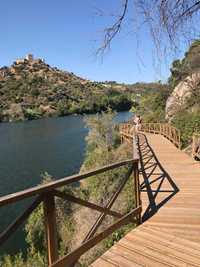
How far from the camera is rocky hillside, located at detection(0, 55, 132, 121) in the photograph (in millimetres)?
106625

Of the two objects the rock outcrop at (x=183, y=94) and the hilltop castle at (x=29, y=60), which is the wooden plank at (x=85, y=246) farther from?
the hilltop castle at (x=29, y=60)

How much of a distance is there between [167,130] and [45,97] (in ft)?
325

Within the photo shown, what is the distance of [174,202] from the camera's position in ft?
20.0

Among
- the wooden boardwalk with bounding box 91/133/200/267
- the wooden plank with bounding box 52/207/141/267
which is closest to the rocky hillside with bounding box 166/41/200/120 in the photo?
the wooden boardwalk with bounding box 91/133/200/267

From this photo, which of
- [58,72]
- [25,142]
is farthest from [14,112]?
[58,72]

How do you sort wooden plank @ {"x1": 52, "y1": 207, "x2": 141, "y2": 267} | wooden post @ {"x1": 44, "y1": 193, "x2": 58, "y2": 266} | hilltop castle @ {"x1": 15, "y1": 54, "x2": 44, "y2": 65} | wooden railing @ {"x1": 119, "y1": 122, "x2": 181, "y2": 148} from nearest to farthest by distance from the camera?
wooden post @ {"x1": 44, "y1": 193, "x2": 58, "y2": 266} → wooden plank @ {"x1": 52, "y1": 207, "x2": 141, "y2": 267} → wooden railing @ {"x1": 119, "y1": 122, "x2": 181, "y2": 148} → hilltop castle @ {"x1": 15, "y1": 54, "x2": 44, "y2": 65}

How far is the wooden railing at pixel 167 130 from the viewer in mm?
16828

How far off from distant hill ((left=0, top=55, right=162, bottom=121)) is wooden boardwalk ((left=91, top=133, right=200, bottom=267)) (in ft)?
313

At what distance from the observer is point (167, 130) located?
21.0m

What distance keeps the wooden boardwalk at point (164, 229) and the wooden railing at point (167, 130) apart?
8251 mm

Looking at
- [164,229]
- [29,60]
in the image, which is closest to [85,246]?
[164,229]

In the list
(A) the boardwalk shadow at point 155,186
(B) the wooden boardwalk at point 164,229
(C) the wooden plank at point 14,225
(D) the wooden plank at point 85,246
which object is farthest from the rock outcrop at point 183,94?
(C) the wooden plank at point 14,225

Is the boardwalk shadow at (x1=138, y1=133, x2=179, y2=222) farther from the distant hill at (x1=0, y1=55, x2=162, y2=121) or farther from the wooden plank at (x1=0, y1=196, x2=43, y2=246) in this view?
the distant hill at (x1=0, y1=55, x2=162, y2=121)

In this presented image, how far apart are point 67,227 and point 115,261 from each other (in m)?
9.60
